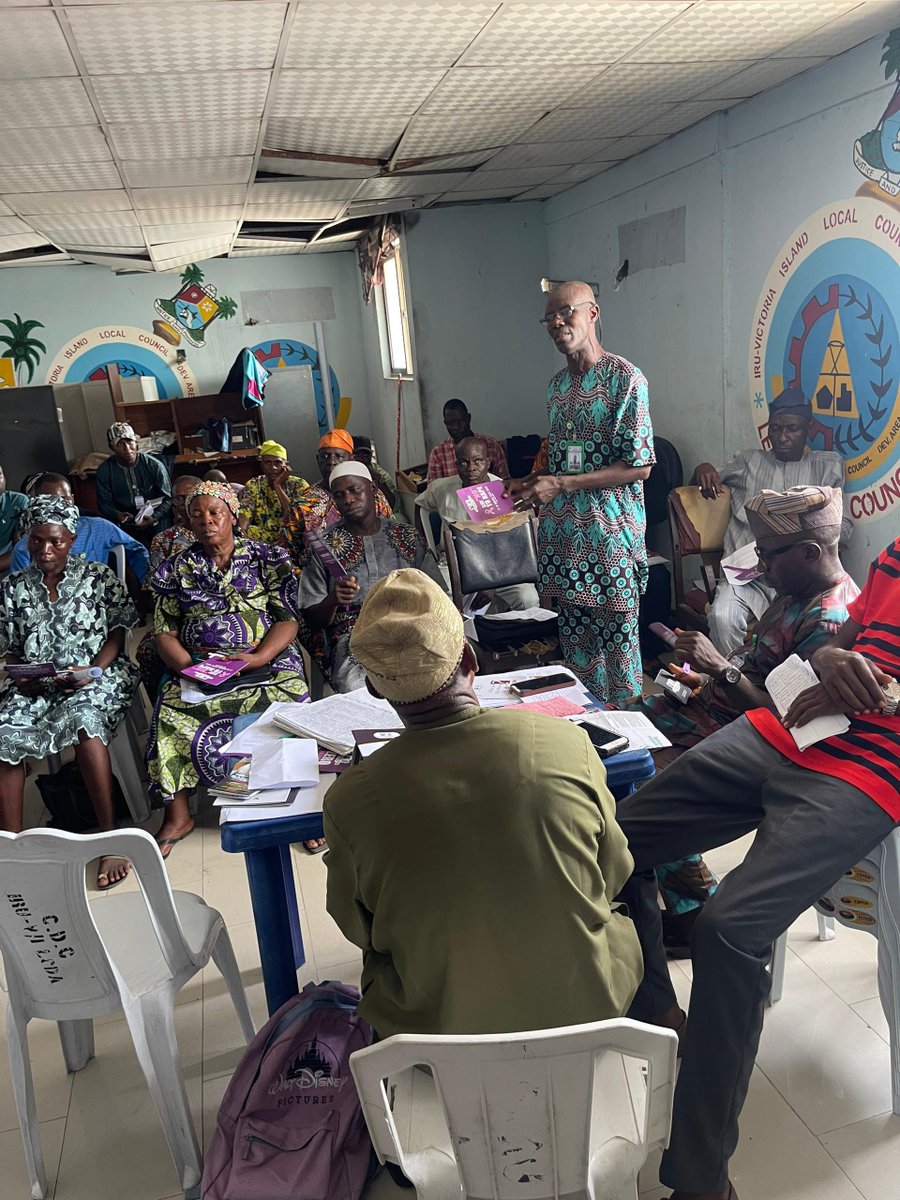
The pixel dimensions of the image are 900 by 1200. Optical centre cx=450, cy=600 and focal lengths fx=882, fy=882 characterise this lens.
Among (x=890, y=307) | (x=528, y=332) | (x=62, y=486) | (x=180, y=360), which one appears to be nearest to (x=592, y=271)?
(x=528, y=332)

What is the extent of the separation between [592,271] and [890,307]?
Result: 3.06m

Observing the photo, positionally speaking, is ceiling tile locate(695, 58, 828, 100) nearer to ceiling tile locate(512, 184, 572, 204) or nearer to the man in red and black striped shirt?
ceiling tile locate(512, 184, 572, 204)

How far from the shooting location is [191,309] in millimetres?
9703

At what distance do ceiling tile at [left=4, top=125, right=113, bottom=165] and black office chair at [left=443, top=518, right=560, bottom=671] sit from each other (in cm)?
237

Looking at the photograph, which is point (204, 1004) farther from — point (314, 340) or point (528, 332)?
point (314, 340)

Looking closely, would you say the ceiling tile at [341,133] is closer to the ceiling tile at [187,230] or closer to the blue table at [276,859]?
the ceiling tile at [187,230]

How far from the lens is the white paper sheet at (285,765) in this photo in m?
2.12

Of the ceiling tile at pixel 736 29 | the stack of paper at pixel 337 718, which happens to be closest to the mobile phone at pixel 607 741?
the stack of paper at pixel 337 718

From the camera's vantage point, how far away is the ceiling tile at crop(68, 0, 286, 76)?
2631 millimetres

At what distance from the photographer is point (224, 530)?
142 inches

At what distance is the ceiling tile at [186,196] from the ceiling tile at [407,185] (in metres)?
0.82

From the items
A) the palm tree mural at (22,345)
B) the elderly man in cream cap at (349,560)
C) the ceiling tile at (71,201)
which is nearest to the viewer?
the elderly man in cream cap at (349,560)

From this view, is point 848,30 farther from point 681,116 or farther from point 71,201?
point 71,201

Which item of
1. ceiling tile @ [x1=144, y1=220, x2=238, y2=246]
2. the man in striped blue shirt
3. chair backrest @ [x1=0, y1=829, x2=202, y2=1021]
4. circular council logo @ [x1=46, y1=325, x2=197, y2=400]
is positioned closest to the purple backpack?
chair backrest @ [x1=0, y1=829, x2=202, y2=1021]
